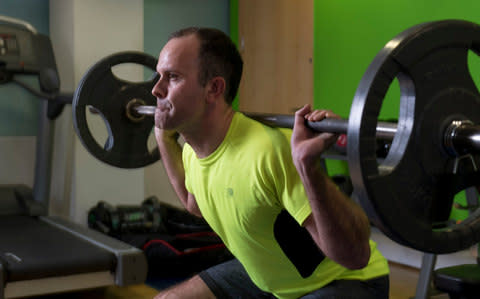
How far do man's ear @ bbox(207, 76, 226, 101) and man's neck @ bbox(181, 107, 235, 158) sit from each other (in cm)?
5

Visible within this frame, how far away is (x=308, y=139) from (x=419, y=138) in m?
0.23

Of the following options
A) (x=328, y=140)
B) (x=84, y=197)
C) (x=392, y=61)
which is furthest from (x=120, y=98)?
(x=84, y=197)

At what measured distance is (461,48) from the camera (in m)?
1.09

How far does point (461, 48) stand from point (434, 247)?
1.25ft

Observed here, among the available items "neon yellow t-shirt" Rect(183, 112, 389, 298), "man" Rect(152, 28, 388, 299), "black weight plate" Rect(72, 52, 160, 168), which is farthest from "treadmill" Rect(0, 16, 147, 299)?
"neon yellow t-shirt" Rect(183, 112, 389, 298)

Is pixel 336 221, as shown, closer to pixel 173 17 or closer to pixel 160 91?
pixel 160 91

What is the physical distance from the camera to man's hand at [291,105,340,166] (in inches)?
45.1

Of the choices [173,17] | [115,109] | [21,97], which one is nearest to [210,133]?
[115,109]

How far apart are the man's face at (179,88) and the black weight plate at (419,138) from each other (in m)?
0.60

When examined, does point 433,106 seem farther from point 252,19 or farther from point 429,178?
point 252,19

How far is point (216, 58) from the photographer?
5.14ft

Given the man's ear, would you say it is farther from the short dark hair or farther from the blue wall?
the blue wall

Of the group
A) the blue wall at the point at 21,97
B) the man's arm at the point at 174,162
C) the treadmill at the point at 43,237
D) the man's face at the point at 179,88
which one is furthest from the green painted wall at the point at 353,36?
the man's face at the point at 179,88

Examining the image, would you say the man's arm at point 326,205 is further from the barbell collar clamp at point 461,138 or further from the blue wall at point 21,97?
the blue wall at point 21,97
